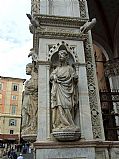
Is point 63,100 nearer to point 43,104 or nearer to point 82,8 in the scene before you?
point 43,104

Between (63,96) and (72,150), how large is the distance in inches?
48.5

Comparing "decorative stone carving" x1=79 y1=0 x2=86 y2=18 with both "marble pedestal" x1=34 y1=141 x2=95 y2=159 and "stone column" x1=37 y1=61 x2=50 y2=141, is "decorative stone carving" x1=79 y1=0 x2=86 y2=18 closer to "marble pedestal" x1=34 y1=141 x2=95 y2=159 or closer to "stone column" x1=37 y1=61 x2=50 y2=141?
"stone column" x1=37 y1=61 x2=50 y2=141

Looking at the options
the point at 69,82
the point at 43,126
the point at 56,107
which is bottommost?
the point at 43,126

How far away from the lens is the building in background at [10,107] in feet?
129

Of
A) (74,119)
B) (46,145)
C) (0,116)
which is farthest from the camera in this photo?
(0,116)

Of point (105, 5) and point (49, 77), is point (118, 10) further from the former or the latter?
point (49, 77)

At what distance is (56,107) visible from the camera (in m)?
4.89

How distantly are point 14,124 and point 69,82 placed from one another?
38211mm

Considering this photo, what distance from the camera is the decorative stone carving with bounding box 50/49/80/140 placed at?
183 inches

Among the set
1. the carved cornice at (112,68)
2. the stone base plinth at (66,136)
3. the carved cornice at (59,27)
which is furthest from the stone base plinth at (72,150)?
the carved cornice at (112,68)

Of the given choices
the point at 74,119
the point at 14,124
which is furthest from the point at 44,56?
the point at 14,124

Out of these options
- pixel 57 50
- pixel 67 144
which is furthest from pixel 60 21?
pixel 67 144

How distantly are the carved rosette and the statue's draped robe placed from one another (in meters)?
0.71

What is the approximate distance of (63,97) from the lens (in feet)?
16.0
